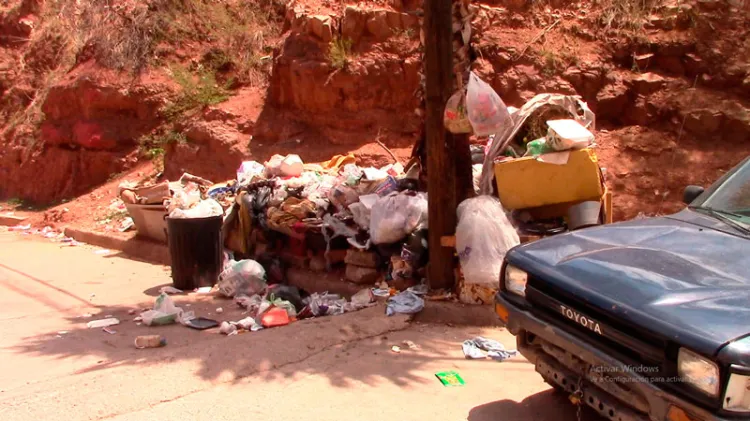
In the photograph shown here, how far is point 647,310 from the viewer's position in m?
2.86

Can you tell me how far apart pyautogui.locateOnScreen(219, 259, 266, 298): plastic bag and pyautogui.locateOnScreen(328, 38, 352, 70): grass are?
517 centimetres

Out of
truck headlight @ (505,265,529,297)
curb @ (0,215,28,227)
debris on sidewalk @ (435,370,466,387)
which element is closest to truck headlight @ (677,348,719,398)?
truck headlight @ (505,265,529,297)

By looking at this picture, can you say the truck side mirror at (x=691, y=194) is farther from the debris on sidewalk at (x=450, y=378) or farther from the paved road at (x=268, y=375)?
the debris on sidewalk at (x=450, y=378)

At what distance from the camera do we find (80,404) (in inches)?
161

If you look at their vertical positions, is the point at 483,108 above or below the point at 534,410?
above

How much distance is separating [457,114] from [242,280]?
9.96ft

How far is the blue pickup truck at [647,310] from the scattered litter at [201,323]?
3.26 meters

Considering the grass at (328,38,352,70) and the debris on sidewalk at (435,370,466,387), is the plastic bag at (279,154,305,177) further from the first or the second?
the debris on sidewalk at (435,370,466,387)

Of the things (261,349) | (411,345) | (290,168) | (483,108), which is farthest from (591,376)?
(290,168)

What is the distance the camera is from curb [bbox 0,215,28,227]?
1419 centimetres

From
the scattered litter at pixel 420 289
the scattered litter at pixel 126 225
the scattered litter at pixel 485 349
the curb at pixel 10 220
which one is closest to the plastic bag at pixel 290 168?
the scattered litter at pixel 420 289

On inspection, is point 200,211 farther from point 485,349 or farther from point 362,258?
point 485,349

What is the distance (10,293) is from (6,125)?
432 inches

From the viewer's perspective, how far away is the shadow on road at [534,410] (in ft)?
13.2
